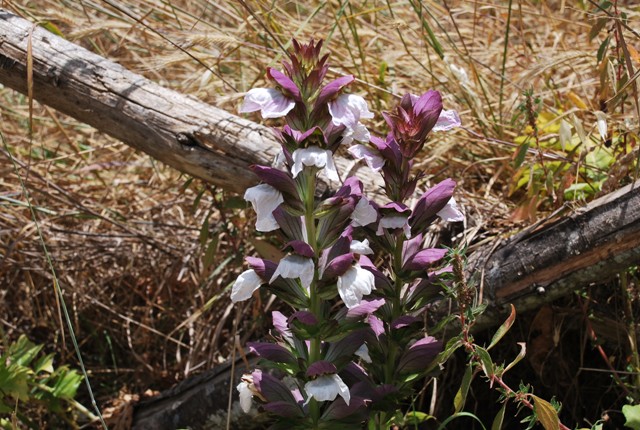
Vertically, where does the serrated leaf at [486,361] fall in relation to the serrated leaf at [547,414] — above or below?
above

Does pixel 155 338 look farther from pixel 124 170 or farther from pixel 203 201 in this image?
pixel 124 170

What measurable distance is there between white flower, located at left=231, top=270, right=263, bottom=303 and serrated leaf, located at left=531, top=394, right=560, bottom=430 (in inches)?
23.6

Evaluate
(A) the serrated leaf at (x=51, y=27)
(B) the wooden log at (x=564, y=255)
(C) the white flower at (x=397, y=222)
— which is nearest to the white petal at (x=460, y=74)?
(B) the wooden log at (x=564, y=255)

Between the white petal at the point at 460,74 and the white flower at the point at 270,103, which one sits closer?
the white flower at the point at 270,103

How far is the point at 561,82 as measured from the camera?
2.96 m

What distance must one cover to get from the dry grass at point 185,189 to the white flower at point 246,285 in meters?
0.94

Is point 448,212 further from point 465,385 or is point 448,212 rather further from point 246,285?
point 246,285

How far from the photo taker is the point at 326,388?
1352 mm

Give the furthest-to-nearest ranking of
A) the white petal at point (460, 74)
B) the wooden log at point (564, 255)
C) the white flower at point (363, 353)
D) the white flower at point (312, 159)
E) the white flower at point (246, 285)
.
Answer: the white petal at point (460, 74) → the wooden log at point (564, 255) → the white flower at point (363, 353) → the white flower at point (246, 285) → the white flower at point (312, 159)

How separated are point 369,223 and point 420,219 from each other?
0.12 m

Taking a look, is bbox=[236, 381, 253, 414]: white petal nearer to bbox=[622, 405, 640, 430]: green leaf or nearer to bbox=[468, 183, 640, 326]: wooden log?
bbox=[468, 183, 640, 326]: wooden log

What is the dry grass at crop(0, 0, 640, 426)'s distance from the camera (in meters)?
2.52

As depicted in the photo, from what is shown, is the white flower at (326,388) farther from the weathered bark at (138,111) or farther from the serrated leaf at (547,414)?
the weathered bark at (138,111)

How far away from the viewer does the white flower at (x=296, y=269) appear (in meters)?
1.33
